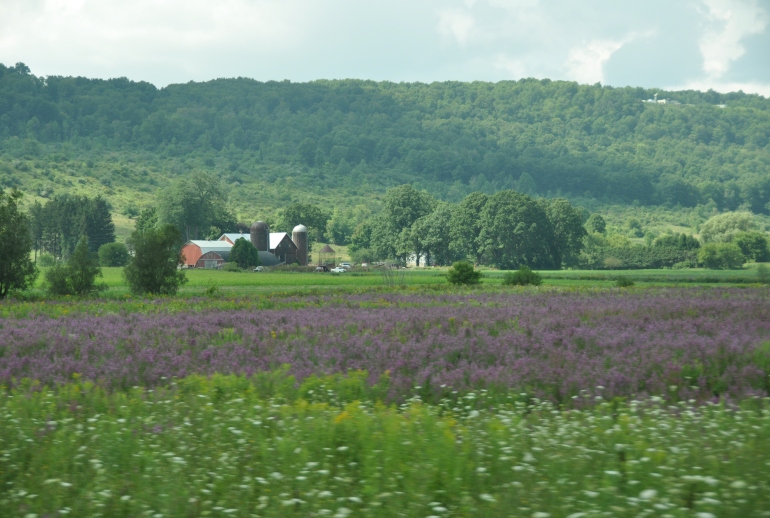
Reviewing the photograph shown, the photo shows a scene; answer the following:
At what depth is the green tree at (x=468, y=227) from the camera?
121m

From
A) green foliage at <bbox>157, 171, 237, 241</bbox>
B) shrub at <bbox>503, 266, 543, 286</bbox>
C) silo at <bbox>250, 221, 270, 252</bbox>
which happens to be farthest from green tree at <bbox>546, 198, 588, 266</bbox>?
green foliage at <bbox>157, 171, 237, 241</bbox>

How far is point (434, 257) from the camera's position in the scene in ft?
424

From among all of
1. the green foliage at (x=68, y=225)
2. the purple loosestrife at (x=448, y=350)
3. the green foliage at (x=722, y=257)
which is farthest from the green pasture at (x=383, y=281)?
the green foliage at (x=68, y=225)

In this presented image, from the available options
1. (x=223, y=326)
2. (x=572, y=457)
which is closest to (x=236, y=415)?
(x=572, y=457)

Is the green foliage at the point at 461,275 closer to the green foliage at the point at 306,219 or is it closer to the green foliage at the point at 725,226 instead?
the green foliage at the point at 725,226

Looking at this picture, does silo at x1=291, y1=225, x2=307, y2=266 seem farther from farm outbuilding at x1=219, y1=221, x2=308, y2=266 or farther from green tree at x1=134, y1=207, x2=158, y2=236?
green tree at x1=134, y1=207, x2=158, y2=236

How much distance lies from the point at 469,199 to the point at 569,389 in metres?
115

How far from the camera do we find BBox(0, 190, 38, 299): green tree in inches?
1432

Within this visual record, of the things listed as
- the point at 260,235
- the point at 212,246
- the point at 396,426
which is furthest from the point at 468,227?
the point at 396,426

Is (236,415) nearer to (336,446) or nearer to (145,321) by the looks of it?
(336,446)

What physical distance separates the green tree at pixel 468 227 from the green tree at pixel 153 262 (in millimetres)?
84147

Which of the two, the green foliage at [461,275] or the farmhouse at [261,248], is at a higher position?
the farmhouse at [261,248]

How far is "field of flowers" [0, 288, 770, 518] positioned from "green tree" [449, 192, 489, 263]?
106m

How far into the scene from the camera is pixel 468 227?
12100cm
